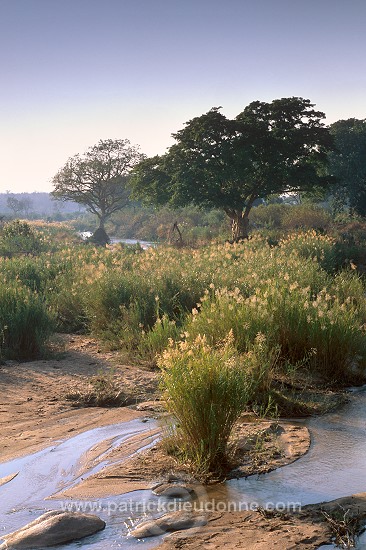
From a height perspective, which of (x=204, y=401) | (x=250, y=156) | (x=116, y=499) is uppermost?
(x=250, y=156)

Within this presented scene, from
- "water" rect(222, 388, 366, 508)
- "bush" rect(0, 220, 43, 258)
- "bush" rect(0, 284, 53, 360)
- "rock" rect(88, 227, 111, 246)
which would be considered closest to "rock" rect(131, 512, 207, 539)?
"water" rect(222, 388, 366, 508)

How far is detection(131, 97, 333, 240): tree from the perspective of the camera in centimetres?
2917

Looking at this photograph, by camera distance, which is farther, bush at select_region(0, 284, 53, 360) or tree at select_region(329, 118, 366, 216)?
tree at select_region(329, 118, 366, 216)

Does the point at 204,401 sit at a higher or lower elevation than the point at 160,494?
higher

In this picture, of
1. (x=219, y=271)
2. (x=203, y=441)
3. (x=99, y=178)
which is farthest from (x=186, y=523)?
(x=99, y=178)

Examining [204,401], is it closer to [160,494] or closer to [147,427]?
[160,494]

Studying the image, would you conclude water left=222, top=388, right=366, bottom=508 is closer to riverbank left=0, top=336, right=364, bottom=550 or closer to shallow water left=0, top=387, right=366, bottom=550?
shallow water left=0, top=387, right=366, bottom=550

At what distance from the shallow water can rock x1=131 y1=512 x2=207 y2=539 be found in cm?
9

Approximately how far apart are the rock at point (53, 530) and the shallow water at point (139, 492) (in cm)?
8

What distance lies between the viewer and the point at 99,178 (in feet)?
193

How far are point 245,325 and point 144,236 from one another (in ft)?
162

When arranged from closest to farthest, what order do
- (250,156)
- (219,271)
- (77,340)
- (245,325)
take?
(245,325), (77,340), (219,271), (250,156)

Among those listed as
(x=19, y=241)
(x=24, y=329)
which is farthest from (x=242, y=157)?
(x=24, y=329)

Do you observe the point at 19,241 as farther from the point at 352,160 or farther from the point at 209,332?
the point at 209,332
